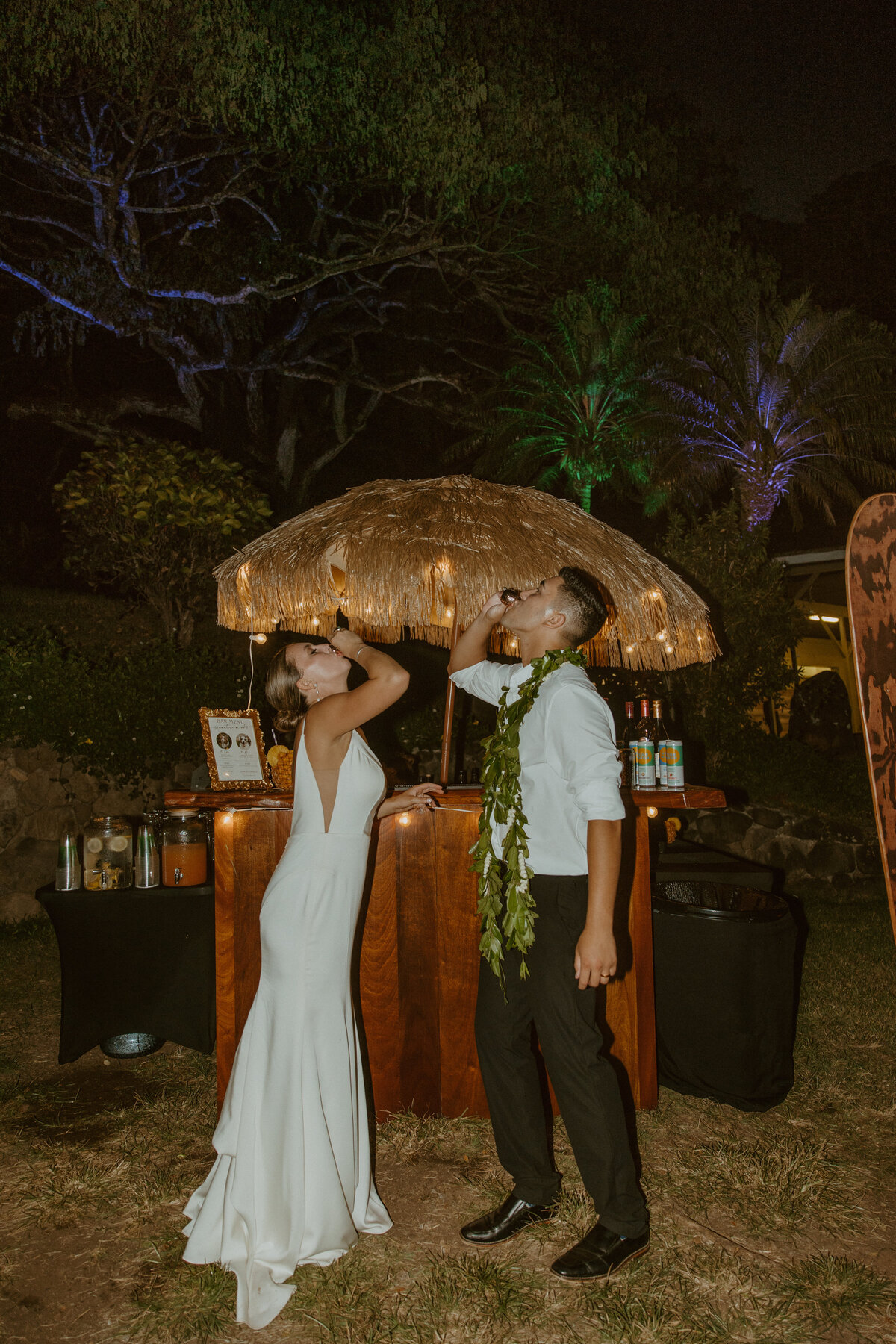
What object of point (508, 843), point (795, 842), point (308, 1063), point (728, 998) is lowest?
point (795, 842)

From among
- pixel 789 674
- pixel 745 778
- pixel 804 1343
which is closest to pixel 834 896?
pixel 745 778

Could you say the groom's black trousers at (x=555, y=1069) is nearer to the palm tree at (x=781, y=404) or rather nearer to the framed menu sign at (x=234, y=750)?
the framed menu sign at (x=234, y=750)

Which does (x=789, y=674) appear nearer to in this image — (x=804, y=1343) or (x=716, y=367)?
(x=716, y=367)

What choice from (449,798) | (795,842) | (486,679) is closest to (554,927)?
(486,679)

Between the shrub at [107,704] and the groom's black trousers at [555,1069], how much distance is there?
18.3 feet

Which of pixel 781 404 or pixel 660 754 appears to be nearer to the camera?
pixel 660 754

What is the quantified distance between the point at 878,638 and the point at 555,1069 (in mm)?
1735

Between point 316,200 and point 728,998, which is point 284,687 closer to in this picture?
point 728,998

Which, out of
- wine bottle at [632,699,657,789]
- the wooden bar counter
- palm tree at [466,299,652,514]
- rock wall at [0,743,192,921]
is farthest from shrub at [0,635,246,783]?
palm tree at [466,299,652,514]

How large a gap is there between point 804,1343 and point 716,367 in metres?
14.2

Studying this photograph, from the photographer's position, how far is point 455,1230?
10.5 feet

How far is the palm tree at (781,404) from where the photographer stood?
14.0m

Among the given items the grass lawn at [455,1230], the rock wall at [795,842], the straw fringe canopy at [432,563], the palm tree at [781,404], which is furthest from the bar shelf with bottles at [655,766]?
the palm tree at [781,404]

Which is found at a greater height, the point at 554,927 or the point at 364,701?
the point at 364,701
